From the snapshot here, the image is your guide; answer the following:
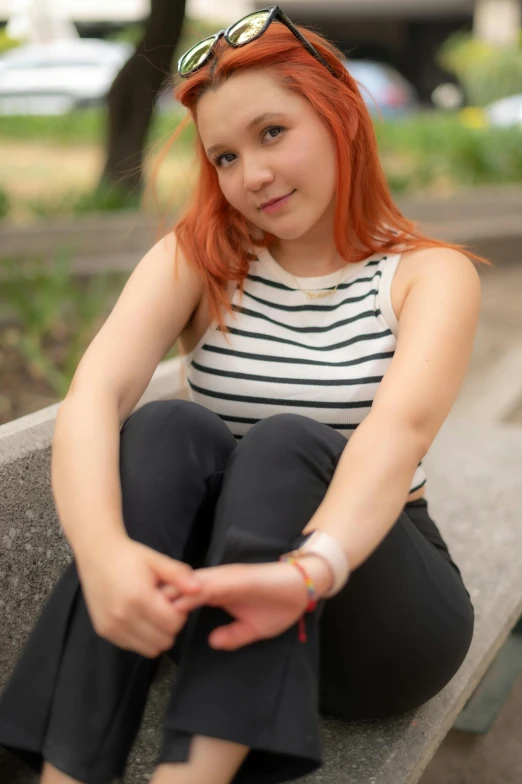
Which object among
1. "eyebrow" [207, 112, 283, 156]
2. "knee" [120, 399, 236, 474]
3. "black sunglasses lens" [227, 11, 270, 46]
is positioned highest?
"black sunglasses lens" [227, 11, 270, 46]

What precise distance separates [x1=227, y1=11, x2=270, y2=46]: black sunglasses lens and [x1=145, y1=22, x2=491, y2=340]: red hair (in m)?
0.02

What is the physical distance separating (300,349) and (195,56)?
21.9 inches

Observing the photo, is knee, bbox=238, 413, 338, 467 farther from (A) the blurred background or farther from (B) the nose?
Answer: (A) the blurred background

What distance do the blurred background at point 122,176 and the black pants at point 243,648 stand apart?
680 mm

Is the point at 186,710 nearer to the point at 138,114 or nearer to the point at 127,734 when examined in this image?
the point at 127,734

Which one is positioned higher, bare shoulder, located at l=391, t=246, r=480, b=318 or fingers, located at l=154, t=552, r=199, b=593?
bare shoulder, located at l=391, t=246, r=480, b=318

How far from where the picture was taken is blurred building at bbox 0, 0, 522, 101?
77.0 ft

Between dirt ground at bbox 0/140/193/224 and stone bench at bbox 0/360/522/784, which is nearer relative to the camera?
stone bench at bbox 0/360/522/784

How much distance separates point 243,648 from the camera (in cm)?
130

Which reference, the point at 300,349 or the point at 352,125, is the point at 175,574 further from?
the point at 352,125

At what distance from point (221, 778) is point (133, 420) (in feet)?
1.86

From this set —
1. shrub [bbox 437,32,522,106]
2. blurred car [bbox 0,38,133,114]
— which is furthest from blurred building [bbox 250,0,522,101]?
shrub [bbox 437,32,522,106]

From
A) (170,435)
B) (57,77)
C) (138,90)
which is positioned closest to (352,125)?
(170,435)

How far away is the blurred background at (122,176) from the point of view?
3717mm
